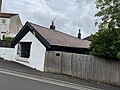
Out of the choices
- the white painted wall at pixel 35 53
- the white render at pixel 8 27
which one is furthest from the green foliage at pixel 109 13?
the white render at pixel 8 27

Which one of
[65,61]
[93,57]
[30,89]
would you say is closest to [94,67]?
[93,57]

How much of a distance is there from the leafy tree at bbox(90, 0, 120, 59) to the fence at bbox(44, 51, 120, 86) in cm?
65

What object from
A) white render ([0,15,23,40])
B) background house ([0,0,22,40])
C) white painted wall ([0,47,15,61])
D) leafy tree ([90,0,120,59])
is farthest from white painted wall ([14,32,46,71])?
background house ([0,0,22,40])

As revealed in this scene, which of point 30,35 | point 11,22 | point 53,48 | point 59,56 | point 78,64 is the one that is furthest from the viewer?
point 11,22

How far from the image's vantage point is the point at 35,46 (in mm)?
22938

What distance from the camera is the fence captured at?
16795 millimetres

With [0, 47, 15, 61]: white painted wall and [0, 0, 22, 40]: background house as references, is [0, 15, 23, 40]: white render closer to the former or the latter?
[0, 0, 22, 40]: background house

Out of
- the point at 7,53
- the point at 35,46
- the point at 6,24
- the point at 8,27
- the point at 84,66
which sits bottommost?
the point at 84,66

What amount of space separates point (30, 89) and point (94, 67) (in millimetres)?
7479

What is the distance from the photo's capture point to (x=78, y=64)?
61.5 ft

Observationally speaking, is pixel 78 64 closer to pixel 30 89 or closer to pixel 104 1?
pixel 104 1

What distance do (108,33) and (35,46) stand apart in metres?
7.81

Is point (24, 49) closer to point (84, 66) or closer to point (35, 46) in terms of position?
point (35, 46)

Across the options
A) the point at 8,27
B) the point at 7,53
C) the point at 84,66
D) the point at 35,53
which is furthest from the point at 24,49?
the point at 8,27
